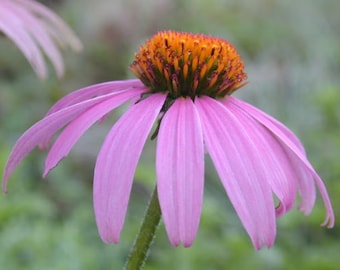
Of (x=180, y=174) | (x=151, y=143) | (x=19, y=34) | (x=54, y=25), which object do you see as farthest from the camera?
(x=151, y=143)

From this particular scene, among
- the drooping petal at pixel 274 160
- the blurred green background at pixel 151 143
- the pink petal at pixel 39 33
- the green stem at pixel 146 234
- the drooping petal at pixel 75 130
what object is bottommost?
the blurred green background at pixel 151 143

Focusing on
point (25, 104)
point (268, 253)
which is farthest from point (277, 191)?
point (25, 104)

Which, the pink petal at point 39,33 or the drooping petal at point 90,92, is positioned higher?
the pink petal at point 39,33

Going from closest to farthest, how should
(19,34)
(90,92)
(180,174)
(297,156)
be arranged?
(180,174) → (297,156) → (90,92) → (19,34)

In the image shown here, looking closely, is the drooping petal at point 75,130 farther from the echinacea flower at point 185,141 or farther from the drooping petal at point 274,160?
the drooping petal at point 274,160

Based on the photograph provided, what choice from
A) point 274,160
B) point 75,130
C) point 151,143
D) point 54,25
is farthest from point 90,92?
point 151,143

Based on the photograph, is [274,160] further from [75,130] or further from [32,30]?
[32,30]

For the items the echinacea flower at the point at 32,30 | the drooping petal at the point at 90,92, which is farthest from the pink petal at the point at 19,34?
the drooping petal at the point at 90,92
